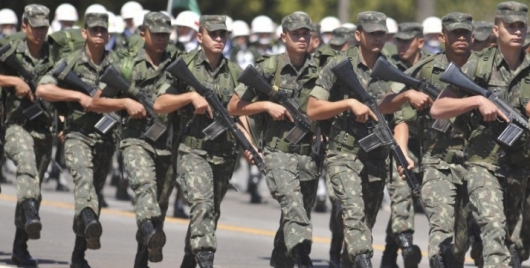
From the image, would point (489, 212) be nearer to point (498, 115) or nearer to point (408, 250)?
point (498, 115)

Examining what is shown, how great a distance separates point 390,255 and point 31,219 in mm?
3198

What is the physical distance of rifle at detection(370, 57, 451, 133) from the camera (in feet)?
38.9

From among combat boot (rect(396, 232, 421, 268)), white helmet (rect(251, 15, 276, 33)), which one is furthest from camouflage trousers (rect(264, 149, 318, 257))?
white helmet (rect(251, 15, 276, 33))

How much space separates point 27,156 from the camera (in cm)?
1352

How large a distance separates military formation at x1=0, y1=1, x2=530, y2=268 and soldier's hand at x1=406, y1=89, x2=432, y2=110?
0.01 meters

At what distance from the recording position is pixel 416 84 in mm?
12008

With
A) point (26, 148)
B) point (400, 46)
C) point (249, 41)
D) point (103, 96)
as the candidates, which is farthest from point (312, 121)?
point (249, 41)

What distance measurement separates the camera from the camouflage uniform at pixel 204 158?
1202 cm

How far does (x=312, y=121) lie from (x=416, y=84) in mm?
877

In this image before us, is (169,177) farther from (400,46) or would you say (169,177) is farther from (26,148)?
(400,46)

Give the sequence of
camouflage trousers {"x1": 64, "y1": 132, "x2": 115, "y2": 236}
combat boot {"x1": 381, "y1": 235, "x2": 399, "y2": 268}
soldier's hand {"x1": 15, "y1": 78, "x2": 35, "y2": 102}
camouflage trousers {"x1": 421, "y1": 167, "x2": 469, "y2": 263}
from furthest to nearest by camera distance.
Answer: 1. combat boot {"x1": 381, "y1": 235, "x2": 399, "y2": 268}
2. soldier's hand {"x1": 15, "y1": 78, "x2": 35, "y2": 102}
3. camouflage trousers {"x1": 64, "y1": 132, "x2": 115, "y2": 236}
4. camouflage trousers {"x1": 421, "y1": 167, "x2": 469, "y2": 263}

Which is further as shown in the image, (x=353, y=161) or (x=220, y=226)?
(x=220, y=226)

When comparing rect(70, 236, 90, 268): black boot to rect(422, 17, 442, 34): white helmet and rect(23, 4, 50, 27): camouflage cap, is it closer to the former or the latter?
rect(23, 4, 50, 27): camouflage cap

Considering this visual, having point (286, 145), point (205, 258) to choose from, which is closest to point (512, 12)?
point (286, 145)
